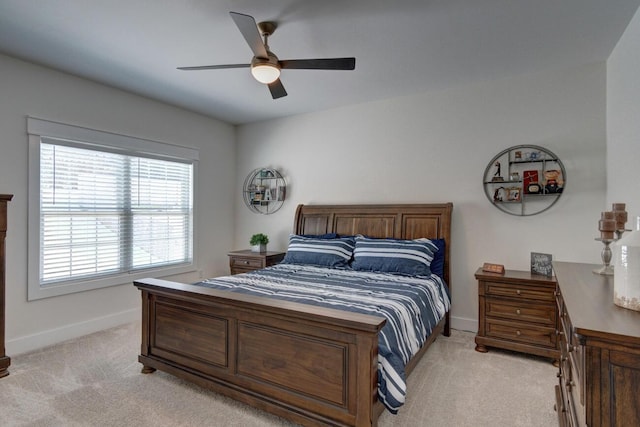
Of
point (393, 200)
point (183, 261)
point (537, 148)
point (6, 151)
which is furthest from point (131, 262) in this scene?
point (537, 148)

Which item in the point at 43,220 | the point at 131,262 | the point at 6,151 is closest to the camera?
the point at 6,151

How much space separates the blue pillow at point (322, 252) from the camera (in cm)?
364

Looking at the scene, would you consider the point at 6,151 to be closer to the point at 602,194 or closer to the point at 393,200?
the point at 393,200

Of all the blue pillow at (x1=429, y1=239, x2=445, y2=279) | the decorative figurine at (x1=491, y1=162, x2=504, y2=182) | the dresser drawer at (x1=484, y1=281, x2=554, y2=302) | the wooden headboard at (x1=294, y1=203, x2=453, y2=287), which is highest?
the decorative figurine at (x1=491, y1=162, x2=504, y2=182)

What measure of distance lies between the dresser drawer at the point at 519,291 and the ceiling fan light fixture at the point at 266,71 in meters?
2.56

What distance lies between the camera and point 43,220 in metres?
3.21

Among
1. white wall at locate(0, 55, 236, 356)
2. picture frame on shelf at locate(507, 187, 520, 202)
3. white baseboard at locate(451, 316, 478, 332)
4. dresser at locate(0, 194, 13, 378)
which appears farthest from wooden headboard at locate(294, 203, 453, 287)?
dresser at locate(0, 194, 13, 378)

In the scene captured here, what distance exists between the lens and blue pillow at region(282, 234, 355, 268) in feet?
12.0

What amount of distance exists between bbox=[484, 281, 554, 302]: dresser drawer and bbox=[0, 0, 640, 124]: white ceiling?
2.00m

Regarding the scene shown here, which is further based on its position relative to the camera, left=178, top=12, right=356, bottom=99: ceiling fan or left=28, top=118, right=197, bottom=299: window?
left=28, top=118, right=197, bottom=299: window

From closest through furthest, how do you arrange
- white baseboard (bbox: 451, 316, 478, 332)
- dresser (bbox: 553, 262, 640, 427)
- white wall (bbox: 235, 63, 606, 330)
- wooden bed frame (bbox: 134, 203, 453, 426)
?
dresser (bbox: 553, 262, 640, 427), wooden bed frame (bbox: 134, 203, 453, 426), white wall (bbox: 235, 63, 606, 330), white baseboard (bbox: 451, 316, 478, 332)

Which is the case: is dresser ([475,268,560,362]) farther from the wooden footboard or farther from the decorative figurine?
the wooden footboard

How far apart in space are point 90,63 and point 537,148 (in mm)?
4280

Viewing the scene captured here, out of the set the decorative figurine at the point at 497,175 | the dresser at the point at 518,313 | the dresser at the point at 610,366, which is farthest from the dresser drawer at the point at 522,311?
the dresser at the point at 610,366
